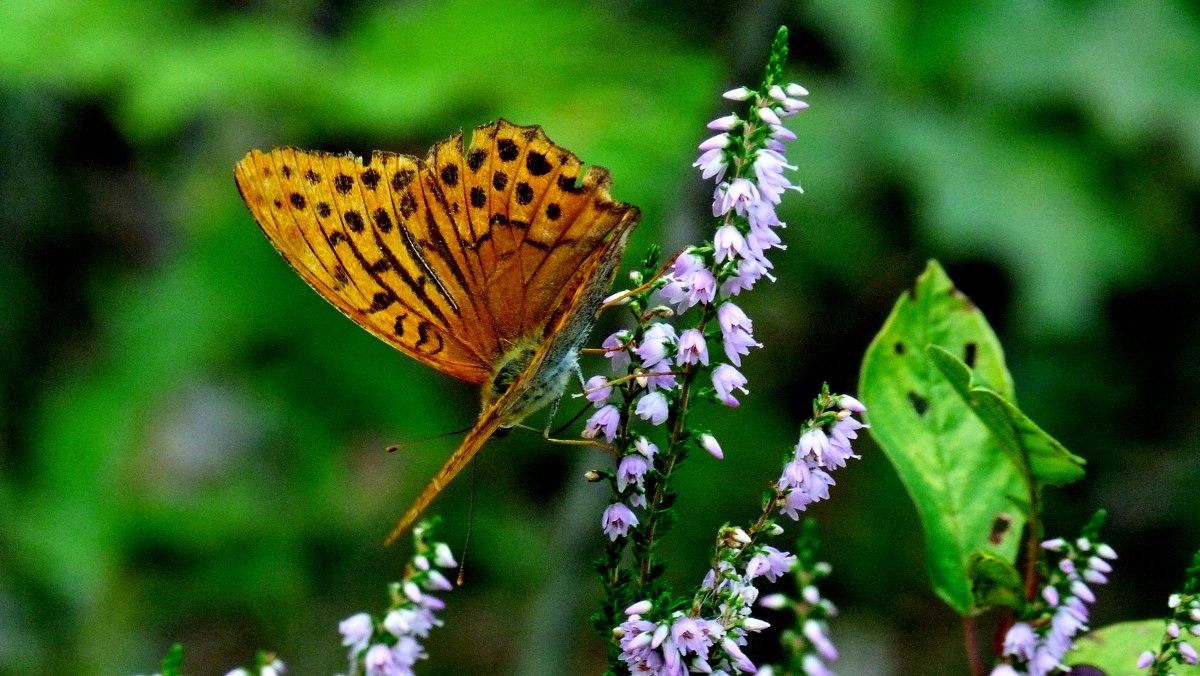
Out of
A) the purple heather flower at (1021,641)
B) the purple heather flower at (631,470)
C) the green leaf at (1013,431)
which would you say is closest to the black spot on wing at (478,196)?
the purple heather flower at (631,470)

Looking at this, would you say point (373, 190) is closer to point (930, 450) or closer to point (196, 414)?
point (930, 450)

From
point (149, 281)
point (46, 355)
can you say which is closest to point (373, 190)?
point (149, 281)

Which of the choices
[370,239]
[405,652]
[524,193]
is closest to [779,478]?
[405,652]

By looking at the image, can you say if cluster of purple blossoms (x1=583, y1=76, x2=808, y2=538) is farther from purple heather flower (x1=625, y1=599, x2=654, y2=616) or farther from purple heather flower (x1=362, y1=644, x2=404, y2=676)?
purple heather flower (x1=362, y1=644, x2=404, y2=676)

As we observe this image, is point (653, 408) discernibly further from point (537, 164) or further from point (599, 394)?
Answer: point (537, 164)

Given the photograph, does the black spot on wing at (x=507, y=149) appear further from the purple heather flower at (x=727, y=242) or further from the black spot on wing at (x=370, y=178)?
the purple heather flower at (x=727, y=242)

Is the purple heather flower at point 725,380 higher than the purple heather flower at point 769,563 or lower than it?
higher

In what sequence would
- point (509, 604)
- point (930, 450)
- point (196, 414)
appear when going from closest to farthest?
point (930, 450) → point (509, 604) → point (196, 414)
